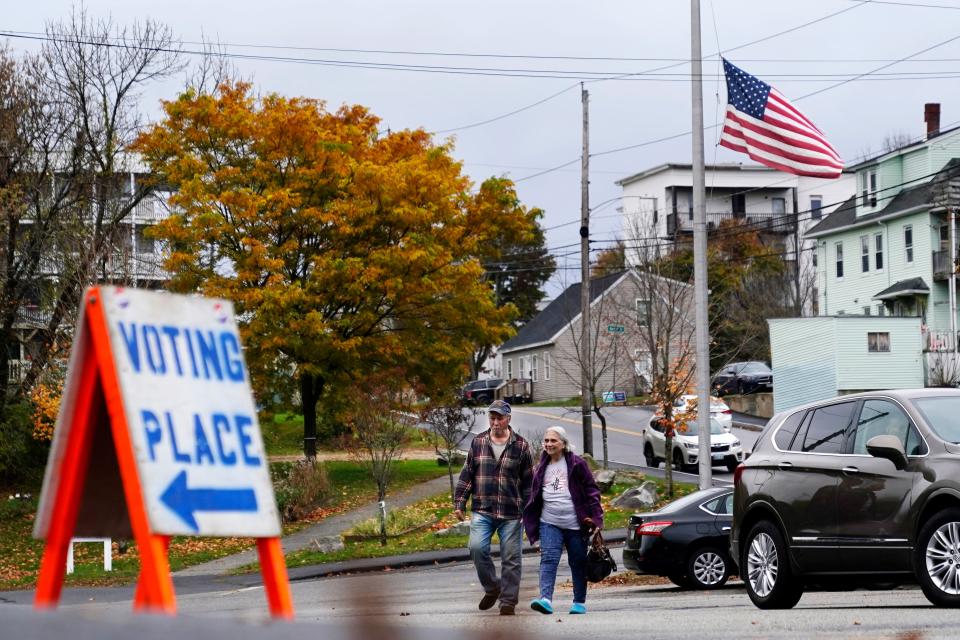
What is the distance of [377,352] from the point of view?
3553cm

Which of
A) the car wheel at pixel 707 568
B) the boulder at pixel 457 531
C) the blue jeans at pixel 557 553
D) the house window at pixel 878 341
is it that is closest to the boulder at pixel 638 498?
the boulder at pixel 457 531

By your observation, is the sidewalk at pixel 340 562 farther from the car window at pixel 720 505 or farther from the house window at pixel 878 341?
A: the house window at pixel 878 341

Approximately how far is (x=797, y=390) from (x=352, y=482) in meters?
20.3

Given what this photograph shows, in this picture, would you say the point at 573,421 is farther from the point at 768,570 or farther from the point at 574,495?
the point at 768,570

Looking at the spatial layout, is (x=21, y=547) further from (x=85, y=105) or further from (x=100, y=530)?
(x=100, y=530)

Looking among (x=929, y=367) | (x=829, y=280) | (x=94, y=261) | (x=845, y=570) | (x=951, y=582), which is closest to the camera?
(x=951, y=582)

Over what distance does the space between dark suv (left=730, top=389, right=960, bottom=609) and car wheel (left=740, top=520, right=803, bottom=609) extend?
0.01 m

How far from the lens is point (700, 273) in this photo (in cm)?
2388

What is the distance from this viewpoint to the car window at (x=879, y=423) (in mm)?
11336

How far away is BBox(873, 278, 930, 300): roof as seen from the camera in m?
54.1

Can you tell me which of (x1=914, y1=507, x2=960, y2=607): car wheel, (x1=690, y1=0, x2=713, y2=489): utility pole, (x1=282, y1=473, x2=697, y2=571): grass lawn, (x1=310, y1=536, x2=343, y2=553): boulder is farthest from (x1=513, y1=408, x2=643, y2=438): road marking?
(x1=914, y1=507, x2=960, y2=607): car wheel

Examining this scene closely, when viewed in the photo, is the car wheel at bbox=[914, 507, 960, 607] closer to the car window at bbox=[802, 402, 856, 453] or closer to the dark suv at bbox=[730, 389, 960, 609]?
the dark suv at bbox=[730, 389, 960, 609]

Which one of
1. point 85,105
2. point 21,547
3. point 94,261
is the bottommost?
point 21,547

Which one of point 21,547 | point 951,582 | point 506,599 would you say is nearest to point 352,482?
point 21,547
